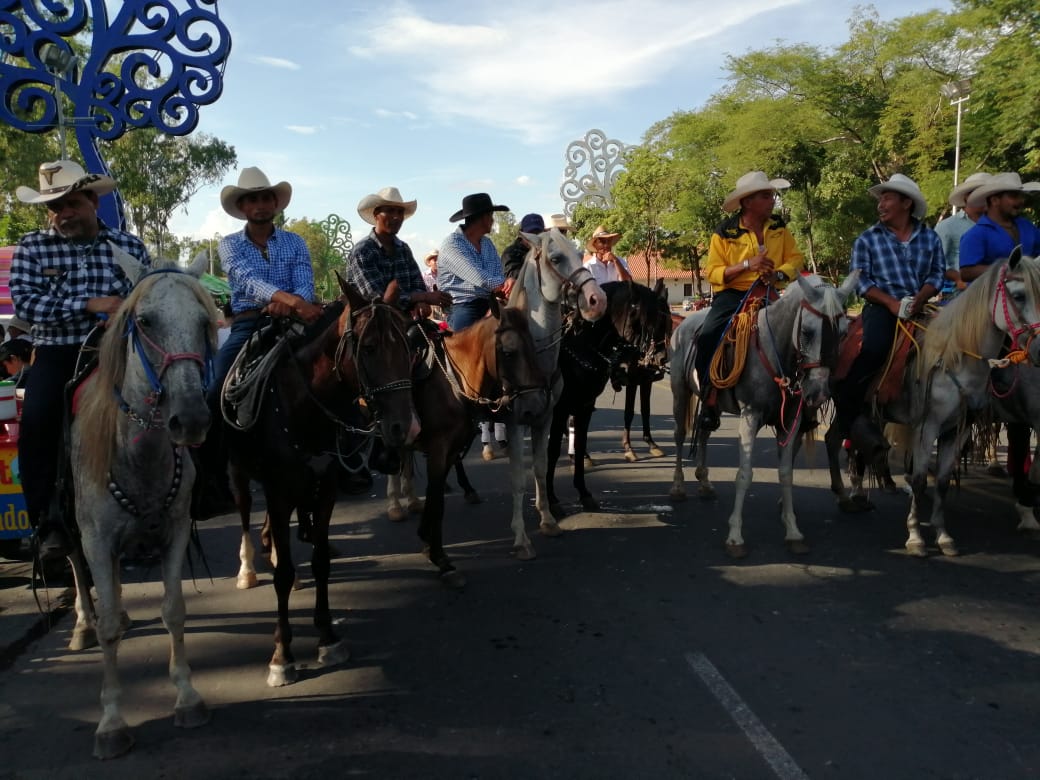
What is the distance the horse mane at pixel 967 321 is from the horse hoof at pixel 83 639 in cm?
649

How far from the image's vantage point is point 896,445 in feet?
21.6

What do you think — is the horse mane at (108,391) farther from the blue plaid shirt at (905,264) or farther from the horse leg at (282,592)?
the blue plaid shirt at (905,264)

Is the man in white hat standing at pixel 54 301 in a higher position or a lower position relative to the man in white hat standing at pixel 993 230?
lower

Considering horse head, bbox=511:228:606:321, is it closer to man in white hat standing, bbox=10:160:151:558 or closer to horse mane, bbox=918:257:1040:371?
horse mane, bbox=918:257:1040:371

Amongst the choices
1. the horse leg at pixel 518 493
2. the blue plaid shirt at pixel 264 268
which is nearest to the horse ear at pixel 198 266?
the blue plaid shirt at pixel 264 268

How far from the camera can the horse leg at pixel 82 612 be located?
4562 millimetres

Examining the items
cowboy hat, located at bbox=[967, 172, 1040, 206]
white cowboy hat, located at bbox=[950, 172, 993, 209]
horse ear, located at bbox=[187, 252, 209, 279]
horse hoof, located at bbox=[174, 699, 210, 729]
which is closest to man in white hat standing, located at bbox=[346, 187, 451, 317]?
horse ear, located at bbox=[187, 252, 209, 279]

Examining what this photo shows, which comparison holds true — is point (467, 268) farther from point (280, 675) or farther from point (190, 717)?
point (190, 717)

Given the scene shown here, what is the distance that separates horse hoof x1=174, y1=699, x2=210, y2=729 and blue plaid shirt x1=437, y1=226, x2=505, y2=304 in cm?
405

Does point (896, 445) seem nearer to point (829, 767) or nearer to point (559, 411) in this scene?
point (559, 411)

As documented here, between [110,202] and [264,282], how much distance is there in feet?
15.0

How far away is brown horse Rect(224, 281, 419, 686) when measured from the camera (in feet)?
13.1

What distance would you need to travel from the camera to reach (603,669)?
13.3 feet

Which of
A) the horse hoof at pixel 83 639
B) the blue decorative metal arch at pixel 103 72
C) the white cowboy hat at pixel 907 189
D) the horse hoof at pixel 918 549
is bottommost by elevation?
the horse hoof at pixel 83 639
